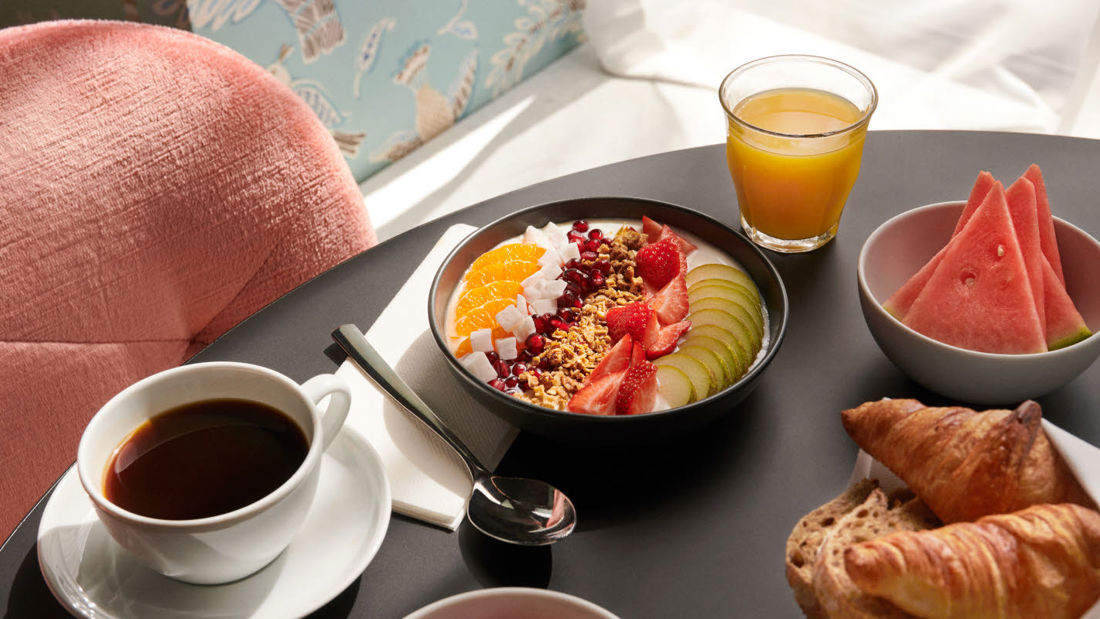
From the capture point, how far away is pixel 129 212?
1172 millimetres

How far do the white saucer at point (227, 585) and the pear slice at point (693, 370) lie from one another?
0.96 feet

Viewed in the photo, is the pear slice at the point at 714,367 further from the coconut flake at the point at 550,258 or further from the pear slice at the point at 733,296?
the coconut flake at the point at 550,258

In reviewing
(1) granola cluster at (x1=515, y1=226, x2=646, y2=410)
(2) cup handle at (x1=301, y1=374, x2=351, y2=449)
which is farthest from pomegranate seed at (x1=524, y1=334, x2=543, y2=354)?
(2) cup handle at (x1=301, y1=374, x2=351, y2=449)

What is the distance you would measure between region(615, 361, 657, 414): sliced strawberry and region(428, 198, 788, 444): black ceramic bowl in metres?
0.04

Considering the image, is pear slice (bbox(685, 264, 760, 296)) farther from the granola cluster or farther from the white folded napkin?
the white folded napkin

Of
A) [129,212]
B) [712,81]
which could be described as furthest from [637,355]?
[712,81]

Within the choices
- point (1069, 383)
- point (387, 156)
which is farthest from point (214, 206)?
point (387, 156)

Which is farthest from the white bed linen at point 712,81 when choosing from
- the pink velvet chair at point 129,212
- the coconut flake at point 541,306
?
the coconut flake at point 541,306

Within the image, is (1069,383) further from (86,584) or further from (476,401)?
(86,584)

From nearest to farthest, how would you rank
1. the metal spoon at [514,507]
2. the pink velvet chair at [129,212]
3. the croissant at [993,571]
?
the croissant at [993,571], the metal spoon at [514,507], the pink velvet chair at [129,212]

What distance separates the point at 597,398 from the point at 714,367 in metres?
0.12

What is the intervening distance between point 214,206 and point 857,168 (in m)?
0.82

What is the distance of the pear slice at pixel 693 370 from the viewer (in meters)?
0.87

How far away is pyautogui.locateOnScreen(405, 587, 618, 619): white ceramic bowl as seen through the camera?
628 mm
